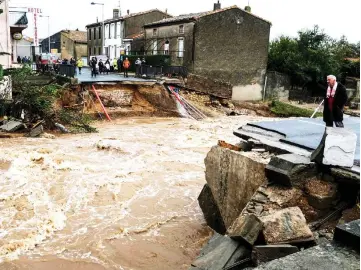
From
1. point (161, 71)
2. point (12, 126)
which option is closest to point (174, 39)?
point (161, 71)

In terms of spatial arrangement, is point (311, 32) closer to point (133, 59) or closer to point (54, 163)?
point (133, 59)

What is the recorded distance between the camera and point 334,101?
26.8 feet

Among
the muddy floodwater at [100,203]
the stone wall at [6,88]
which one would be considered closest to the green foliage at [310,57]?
the muddy floodwater at [100,203]

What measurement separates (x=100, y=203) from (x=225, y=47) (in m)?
23.3

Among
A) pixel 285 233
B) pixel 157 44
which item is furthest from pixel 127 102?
pixel 285 233

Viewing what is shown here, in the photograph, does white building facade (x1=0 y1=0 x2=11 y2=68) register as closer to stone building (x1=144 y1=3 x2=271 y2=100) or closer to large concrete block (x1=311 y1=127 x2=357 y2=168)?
stone building (x1=144 y1=3 x2=271 y2=100)

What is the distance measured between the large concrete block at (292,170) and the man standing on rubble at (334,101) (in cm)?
261

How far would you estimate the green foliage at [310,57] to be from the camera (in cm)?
3319

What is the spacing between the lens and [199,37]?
98.3 feet

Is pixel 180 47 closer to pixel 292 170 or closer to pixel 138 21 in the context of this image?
pixel 138 21

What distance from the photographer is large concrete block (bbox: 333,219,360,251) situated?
12.1ft

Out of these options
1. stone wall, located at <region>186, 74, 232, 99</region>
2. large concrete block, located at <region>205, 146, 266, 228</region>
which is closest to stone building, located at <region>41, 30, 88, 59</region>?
stone wall, located at <region>186, 74, 232, 99</region>

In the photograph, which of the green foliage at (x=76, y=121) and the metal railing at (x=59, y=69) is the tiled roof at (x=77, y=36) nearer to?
the metal railing at (x=59, y=69)

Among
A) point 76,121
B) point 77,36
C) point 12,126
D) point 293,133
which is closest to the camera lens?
point 293,133
